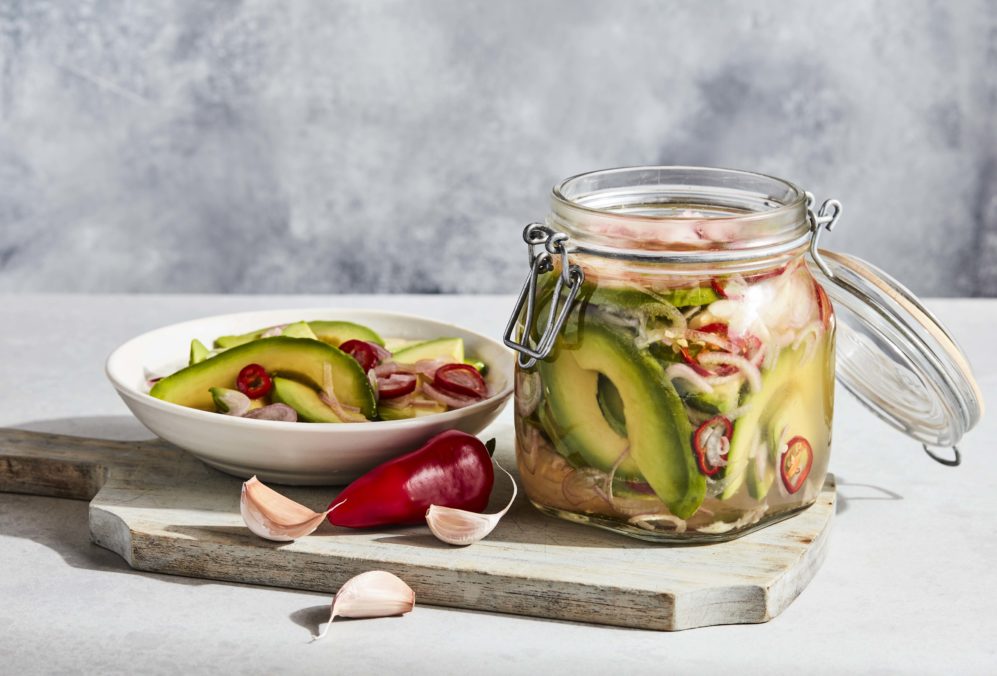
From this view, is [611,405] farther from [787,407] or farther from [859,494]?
[859,494]

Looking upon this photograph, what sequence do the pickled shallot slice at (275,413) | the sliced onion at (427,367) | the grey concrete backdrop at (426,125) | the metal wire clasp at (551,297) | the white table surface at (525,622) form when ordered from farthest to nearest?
the grey concrete backdrop at (426,125), the sliced onion at (427,367), the pickled shallot slice at (275,413), the metal wire clasp at (551,297), the white table surface at (525,622)

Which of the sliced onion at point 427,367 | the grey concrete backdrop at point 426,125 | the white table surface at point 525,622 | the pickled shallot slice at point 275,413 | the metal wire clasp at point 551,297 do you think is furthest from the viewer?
the grey concrete backdrop at point 426,125

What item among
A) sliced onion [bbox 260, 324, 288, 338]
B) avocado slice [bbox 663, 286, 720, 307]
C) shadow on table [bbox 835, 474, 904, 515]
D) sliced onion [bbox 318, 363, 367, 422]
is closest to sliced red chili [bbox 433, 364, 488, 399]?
sliced onion [bbox 318, 363, 367, 422]

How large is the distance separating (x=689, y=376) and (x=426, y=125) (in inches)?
84.5

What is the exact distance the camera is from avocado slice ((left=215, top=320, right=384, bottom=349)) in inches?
60.1

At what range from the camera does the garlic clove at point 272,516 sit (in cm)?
120

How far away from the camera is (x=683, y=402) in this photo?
1.13m

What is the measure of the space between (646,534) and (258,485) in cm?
39

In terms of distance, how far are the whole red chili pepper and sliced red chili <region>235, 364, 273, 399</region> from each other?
0.53ft

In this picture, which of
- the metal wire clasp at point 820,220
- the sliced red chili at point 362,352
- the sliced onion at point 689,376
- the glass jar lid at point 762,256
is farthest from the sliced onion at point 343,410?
the metal wire clasp at point 820,220

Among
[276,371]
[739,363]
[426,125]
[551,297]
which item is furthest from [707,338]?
[426,125]

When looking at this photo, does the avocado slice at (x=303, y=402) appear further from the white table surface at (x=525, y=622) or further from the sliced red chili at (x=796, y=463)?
the sliced red chili at (x=796, y=463)

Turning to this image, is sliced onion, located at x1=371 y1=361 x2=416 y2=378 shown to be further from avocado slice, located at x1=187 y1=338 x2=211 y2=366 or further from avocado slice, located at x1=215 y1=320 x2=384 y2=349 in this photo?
avocado slice, located at x1=187 y1=338 x2=211 y2=366

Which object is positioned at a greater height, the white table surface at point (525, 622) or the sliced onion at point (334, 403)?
the sliced onion at point (334, 403)
